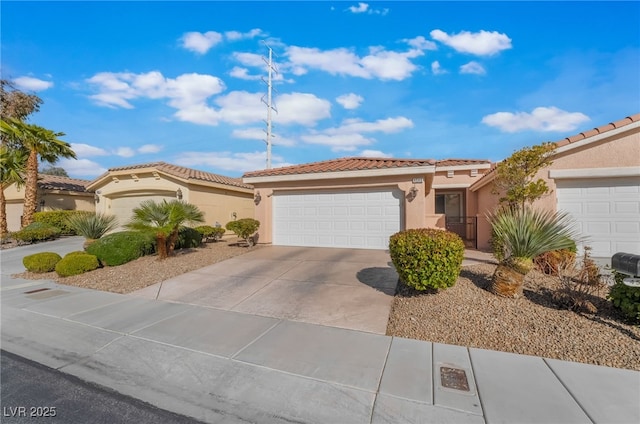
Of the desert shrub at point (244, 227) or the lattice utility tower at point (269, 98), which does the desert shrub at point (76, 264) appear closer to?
the desert shrub at point (244, 227)

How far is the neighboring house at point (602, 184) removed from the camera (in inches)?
316

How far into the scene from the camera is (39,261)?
8.75 metres

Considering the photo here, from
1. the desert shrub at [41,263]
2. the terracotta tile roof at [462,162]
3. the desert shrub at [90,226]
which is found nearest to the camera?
the desert shrub at [41,263]

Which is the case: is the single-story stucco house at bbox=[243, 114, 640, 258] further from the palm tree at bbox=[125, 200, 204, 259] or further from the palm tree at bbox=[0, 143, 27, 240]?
the palm tree at bbox=[0, 143, 27, 240]

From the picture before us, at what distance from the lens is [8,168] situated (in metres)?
16.9

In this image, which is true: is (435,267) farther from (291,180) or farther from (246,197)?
(246,197)

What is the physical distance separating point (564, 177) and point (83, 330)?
39.4 ft

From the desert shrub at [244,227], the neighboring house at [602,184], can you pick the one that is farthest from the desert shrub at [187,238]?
the neighboring house at [602,184]

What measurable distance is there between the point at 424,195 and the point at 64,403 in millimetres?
9891

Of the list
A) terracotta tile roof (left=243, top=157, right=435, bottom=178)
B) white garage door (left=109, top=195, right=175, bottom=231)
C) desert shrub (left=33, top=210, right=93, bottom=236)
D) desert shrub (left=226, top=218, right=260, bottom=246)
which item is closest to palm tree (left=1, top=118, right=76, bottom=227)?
desert shrub (left=33, top=210, right=93, bottom=236)

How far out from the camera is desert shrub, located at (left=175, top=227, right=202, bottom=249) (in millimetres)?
11393

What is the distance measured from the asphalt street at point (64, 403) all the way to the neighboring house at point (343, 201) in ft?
28.0

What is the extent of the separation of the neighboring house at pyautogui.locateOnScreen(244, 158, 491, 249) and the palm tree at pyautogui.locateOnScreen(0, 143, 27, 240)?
15.7m

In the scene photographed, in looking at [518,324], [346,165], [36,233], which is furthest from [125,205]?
[518,324]
